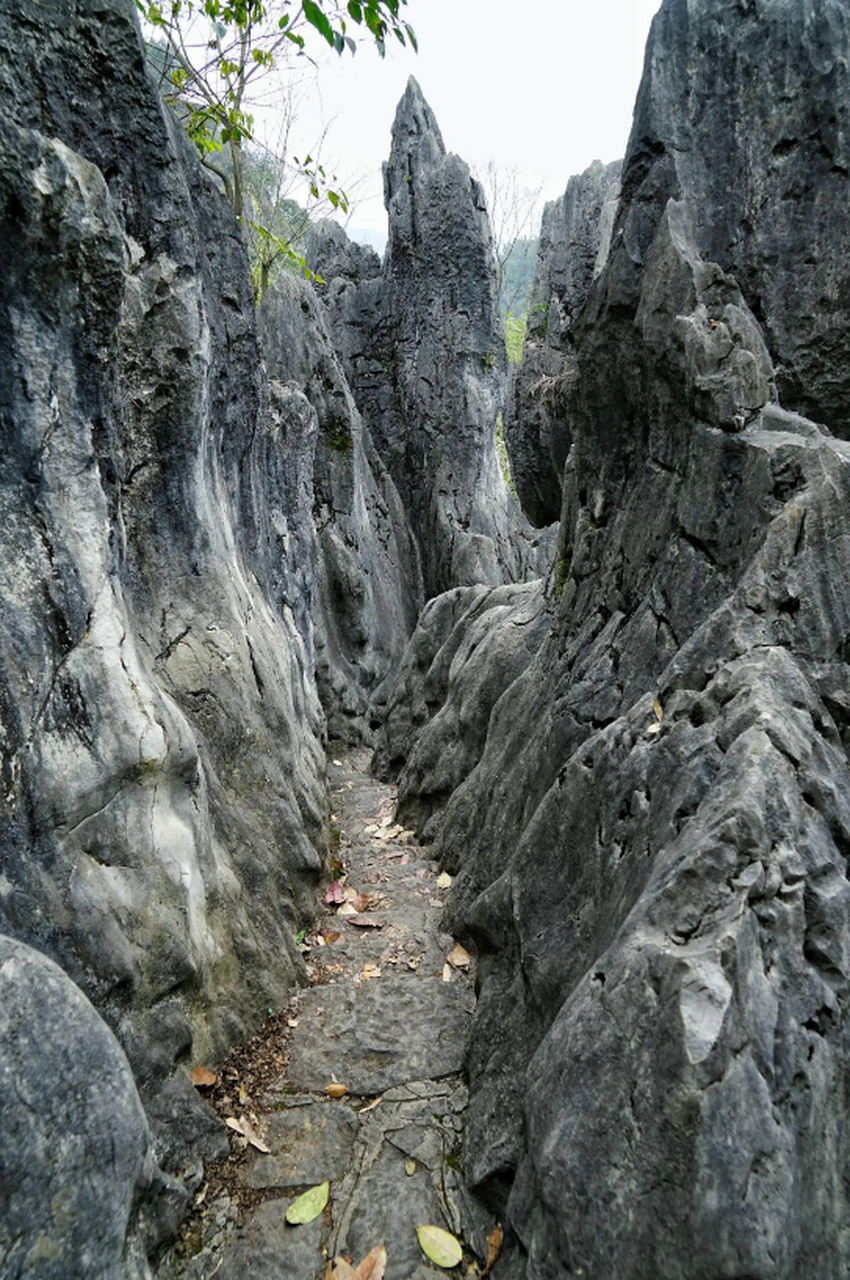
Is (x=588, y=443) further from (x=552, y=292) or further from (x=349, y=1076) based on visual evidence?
(x=552, y=292)

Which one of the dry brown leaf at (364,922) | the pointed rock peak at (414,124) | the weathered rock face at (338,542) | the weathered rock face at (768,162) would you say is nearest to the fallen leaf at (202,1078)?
the dry brown leaf at (364,922)

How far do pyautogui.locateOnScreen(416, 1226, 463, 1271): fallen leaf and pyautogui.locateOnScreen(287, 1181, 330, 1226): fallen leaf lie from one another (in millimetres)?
418

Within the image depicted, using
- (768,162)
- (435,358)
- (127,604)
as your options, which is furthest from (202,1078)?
(435,358)

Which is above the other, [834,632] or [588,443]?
[588,443]

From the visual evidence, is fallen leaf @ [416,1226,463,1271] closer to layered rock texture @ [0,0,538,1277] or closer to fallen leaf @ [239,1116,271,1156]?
fallen leaf @ [239,1116,271,1156]

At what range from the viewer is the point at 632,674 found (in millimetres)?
4066

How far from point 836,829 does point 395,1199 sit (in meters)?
2.30

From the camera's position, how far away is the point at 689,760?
296 cm

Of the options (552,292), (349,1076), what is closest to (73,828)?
(349,1076)

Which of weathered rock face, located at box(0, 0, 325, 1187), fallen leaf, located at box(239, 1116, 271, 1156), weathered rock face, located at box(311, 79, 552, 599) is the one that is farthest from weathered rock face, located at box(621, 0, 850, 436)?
weathered rock face, located at box(311, 79, 552, 599)

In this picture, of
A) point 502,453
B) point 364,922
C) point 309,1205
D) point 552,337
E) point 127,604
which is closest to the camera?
point 309,1205

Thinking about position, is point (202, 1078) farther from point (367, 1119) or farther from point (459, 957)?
point (459, 957)

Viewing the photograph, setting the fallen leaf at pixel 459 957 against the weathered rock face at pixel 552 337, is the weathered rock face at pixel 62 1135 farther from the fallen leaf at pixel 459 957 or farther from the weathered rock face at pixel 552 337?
the weathered rock face at pixel 552 337

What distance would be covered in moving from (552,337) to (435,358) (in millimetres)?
4184
